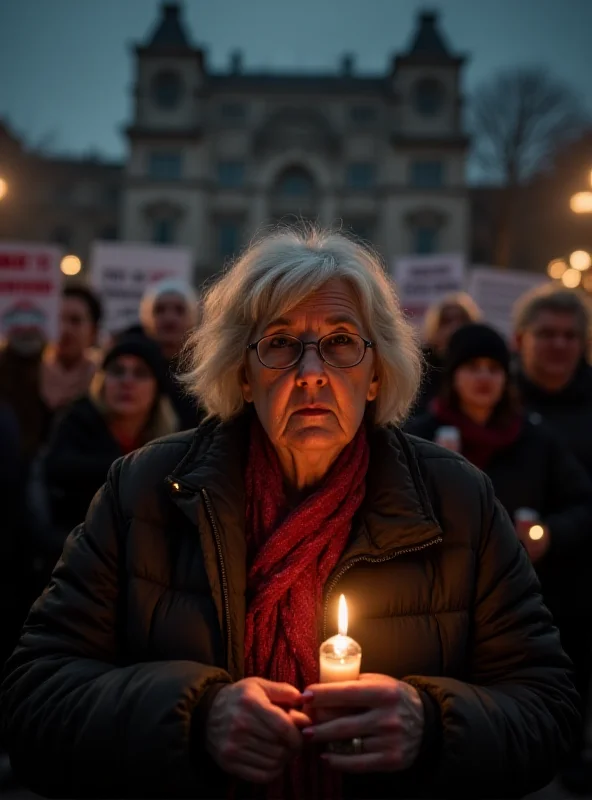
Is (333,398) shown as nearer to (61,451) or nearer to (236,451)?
(236,451)

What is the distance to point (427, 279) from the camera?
337 inches

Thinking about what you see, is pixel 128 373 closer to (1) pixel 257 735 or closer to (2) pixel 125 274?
(1) pixel 257 735

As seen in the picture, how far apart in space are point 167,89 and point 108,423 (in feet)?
138

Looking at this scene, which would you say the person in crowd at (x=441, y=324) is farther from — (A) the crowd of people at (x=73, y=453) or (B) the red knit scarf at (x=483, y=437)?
(A) the crowd of people at (x=73, y=453)

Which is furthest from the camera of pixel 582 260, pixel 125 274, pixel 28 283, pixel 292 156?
pixel 292 156

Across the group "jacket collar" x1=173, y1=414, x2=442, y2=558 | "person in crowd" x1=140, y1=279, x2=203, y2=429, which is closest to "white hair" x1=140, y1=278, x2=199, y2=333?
"person in crowd" x1=140, y1=279, x2=203, y2=429

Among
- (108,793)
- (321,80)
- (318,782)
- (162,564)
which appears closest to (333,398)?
(162,564)

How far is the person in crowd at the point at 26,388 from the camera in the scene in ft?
14.6

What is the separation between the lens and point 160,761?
157 centimetres

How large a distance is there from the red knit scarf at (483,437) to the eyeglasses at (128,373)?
4.73 feet

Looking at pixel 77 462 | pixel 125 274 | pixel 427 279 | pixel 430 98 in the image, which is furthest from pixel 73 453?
pixel 430 98

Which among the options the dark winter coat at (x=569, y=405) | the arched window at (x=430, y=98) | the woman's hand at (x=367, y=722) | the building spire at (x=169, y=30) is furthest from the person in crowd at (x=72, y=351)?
the building spire at (x=169, y=30)

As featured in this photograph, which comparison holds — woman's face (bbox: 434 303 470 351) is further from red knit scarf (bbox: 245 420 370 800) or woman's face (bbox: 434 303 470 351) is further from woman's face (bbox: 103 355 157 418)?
Result: red knit scarf (bbox: 245 420 370 800)

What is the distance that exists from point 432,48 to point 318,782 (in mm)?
47769
